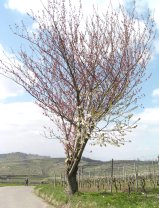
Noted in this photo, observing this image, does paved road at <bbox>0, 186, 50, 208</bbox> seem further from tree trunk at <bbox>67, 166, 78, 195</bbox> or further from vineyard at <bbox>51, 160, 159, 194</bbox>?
vineyard at <bbox>51, 160, 159, 194</bbox>

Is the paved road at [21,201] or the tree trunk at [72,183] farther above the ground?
the tree trunk at [72,183]

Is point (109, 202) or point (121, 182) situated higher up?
point (121, 182)

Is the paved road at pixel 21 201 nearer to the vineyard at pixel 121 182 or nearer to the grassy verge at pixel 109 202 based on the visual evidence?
the grassy verge at pixel 109 202

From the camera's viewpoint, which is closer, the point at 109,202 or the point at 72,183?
the point at 109,202

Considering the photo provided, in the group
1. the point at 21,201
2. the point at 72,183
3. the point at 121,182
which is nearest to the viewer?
the point at 72,183

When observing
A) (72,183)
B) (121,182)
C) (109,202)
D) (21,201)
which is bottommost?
(109,202)

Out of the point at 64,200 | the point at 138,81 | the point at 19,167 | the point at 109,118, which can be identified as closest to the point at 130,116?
the point at 109,118

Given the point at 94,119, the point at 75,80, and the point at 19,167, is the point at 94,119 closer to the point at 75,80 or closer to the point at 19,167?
the point at 75,80

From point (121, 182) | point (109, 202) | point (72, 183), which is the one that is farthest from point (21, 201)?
point (121, 182)

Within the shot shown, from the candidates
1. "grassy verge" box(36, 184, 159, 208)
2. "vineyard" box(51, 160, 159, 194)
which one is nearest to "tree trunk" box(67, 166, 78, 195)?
"grassy verge" box(36, 184, 159, 208)

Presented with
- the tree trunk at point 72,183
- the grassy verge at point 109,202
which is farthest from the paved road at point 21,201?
the grassy verge at point 109,202

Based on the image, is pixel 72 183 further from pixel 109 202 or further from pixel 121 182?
pixel 121 182

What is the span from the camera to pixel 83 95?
78.2 feet

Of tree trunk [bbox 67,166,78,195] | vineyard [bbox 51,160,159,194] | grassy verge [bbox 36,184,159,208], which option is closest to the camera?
grassy verge [bbox 36,184,159,208]
